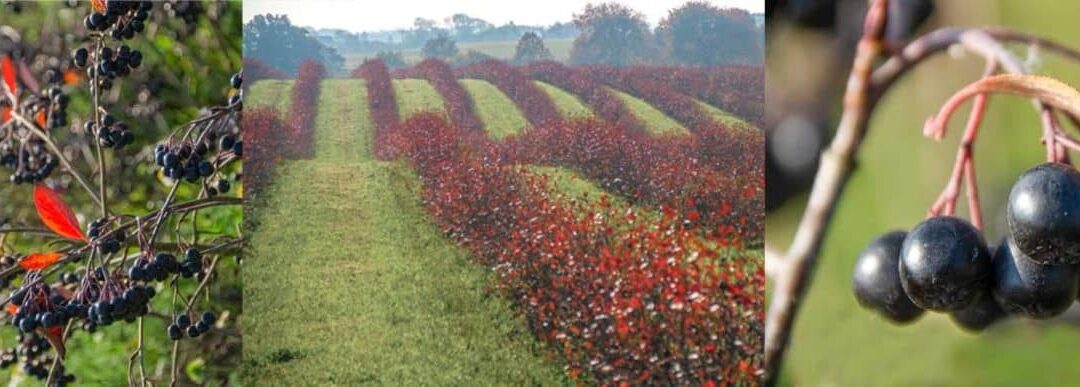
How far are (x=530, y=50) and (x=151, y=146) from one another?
1521 mm

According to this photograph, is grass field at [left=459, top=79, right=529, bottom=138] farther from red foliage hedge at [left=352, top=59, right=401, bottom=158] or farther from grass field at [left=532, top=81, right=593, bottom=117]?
red foliage hedge at [left=352, top=59, right=401, bottom=158]

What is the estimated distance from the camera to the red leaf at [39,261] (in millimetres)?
4181

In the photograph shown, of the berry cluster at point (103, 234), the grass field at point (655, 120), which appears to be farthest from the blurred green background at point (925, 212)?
the berry cluster at point (103, 234)

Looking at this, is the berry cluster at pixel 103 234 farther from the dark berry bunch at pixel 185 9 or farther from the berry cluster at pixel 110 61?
the dark berry bunch at pixel 185 9

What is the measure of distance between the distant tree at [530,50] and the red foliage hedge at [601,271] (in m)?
0.32

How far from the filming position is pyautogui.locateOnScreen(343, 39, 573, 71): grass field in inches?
158

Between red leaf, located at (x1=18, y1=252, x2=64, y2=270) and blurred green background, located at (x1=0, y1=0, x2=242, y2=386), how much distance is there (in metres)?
0.16

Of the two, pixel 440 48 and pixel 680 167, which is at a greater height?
pixel 440 48

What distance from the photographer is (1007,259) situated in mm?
2385

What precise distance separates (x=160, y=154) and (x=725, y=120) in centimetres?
194

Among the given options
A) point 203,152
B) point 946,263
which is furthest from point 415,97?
point 946,263

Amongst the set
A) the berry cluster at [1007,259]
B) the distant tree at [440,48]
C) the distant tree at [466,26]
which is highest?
the distant tree at [466,26]

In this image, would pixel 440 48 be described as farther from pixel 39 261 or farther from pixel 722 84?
pixel 39 261

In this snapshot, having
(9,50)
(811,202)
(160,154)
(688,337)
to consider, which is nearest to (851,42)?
(811,202)
